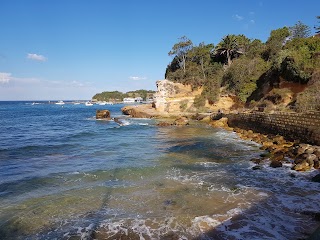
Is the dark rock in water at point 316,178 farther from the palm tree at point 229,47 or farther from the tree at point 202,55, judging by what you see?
the tree at point 202,55

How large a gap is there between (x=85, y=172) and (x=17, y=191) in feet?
11.2

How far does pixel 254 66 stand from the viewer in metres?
43.4

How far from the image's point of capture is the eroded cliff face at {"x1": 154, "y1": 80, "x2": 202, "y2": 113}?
4981 centimetres

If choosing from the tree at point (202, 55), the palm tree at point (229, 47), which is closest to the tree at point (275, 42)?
the palm tree at point (229, 47)

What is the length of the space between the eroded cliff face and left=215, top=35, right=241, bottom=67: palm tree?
10033mm

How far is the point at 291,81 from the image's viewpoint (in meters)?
29.7

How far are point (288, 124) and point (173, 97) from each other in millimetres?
33755

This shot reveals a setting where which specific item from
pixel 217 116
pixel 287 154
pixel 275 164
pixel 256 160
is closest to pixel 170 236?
pixel 275 164

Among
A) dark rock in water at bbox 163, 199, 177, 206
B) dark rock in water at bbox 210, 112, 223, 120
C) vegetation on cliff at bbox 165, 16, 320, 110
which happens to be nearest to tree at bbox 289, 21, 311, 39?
vegetation on cliff at bbox 165, 16, 320, 110

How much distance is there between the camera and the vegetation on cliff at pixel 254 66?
28.0 metres

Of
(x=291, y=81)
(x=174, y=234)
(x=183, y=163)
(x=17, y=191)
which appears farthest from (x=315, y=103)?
(x=17, y=191)

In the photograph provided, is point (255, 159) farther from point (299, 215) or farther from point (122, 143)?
point (122, 143)

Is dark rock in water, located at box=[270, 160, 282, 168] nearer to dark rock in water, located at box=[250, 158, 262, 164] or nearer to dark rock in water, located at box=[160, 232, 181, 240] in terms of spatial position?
dark rock in water, located at box=[250, 158, 262, 164]

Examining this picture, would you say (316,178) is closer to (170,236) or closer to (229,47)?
(170,236)
